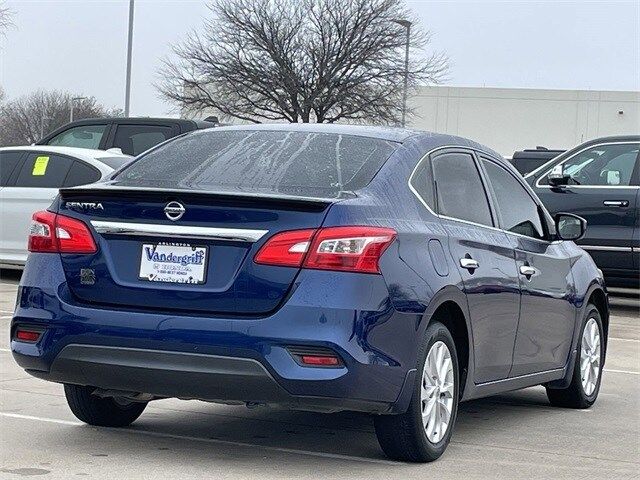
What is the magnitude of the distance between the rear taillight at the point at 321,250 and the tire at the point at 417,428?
588 millimetres

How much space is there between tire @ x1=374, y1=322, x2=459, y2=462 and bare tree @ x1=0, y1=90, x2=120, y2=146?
70445mm

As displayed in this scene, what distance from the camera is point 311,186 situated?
6246 millimetres

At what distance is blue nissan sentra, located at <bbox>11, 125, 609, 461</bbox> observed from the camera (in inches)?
227

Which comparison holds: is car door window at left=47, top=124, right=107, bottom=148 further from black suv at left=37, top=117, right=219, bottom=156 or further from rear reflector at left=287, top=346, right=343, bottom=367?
rear reflector at left=287, top=346, right=343, bottom=367

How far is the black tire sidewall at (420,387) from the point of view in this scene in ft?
20.1

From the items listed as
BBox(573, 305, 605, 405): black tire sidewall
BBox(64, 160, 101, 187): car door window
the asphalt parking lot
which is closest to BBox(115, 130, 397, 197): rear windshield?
the asphalt parking lot

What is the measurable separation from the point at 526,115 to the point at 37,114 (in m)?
32.0

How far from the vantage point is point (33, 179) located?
619 inches

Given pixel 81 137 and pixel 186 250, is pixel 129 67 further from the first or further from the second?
pixel 186 250

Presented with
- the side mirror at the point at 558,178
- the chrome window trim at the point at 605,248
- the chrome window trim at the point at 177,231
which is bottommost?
the chrome window trim at the point at 605,248

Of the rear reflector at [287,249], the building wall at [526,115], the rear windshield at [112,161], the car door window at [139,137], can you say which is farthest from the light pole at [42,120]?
the rear reflector at [287,249]

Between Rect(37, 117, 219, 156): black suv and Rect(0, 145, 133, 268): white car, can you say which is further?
Rect(37, 117, 219, 156): black suv

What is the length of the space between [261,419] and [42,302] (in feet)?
6.03

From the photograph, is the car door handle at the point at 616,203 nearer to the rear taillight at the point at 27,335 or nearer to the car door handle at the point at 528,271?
the car door handle at the point at 528,271
